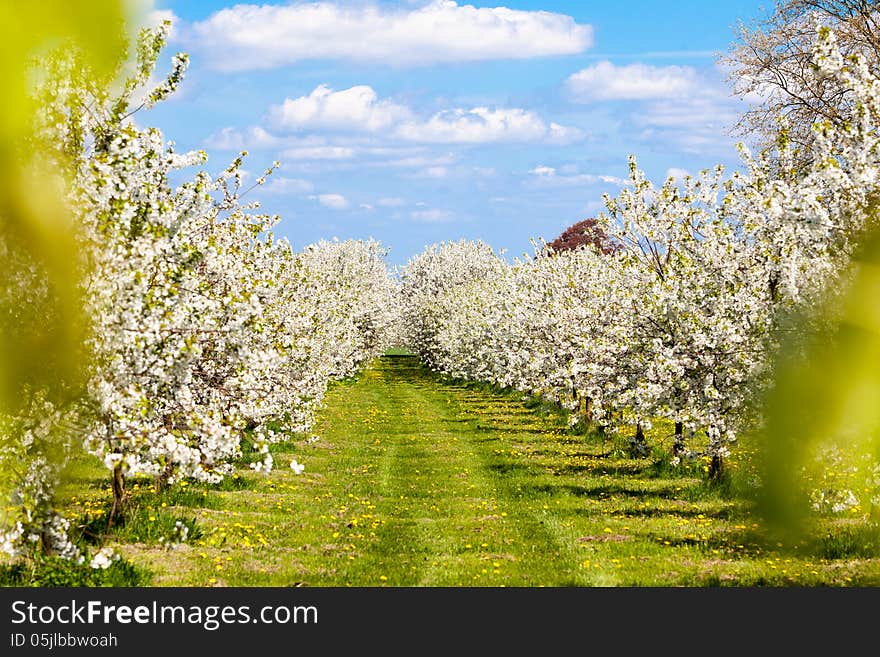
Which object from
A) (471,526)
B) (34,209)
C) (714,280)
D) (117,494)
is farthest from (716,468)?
(34,209)

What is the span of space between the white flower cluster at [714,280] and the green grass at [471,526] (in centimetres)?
195

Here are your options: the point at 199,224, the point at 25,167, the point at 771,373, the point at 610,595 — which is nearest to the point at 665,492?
the point at 771,373

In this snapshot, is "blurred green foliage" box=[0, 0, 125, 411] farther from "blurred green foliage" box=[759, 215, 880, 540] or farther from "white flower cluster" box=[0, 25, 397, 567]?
"blurred green foliage" box=[759, 215, 880, 540]

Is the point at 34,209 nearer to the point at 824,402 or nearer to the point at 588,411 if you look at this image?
the point at 824,402

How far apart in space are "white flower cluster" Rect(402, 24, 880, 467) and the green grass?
195 cm

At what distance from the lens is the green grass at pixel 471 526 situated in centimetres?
1353

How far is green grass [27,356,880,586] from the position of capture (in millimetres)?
13531

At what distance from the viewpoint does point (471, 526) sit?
17578 mm

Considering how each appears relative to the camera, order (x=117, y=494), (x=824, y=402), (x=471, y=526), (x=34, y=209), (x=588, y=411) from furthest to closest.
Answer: (x=588, y=411) < (x=471, y=526) < (x=117, y=494) < (x=824, y=402) < (x=34, y=209)

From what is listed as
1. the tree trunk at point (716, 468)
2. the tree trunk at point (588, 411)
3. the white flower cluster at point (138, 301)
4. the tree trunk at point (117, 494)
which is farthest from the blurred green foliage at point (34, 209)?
the tree trunk at point (588, 411)

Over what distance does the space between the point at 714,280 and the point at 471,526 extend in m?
6.85

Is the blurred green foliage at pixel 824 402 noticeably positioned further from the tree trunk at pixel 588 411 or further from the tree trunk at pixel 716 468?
the tree trunk at pixel 588 411

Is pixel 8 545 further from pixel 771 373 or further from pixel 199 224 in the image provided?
pixel 771 373

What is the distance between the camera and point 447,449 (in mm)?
28859
